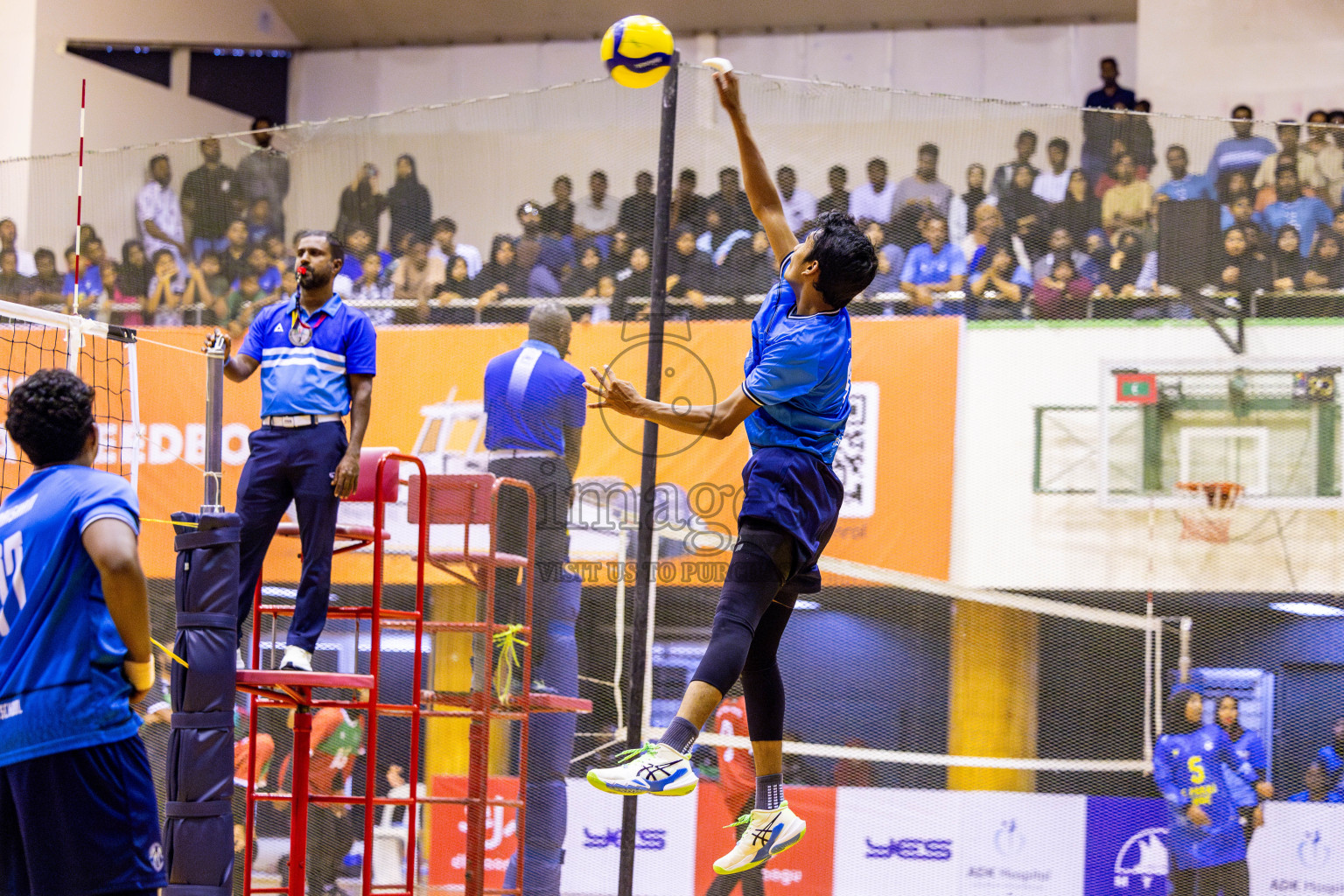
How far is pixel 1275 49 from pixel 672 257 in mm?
7888

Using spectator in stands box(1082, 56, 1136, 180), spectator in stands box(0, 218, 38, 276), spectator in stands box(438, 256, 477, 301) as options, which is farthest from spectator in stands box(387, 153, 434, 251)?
spectator in stands box(1082, 56, 1136, 180)

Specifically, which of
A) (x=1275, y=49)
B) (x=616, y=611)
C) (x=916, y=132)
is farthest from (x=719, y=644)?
(x=1275, y=49)

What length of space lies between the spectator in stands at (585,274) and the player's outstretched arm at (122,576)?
4.11 metres

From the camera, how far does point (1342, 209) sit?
300 inches

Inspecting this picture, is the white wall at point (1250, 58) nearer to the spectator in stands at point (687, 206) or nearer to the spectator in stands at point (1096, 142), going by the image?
the spectator in stands at point (1096, 142)

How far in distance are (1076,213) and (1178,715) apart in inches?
102

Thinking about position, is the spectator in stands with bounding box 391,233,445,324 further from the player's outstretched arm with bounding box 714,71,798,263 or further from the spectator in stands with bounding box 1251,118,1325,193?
the spectator in stands with bounding box 1251,118,1325,193

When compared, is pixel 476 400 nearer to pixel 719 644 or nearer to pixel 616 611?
pixel 616 611

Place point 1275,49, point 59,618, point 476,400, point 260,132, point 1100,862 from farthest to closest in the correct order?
point 1275,49 → point 260,132 → point 476,400 → point 1100,862 → point 59,618

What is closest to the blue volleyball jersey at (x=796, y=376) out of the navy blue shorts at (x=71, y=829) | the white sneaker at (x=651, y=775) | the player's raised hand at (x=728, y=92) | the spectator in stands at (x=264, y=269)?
the player's raised hand at (x=728, y=92)

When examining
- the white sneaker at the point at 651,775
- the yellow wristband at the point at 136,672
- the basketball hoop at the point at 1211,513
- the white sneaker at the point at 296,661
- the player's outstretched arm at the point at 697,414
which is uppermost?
the player's outstretched arm at the point at 697,414

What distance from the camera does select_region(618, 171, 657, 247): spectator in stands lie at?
25.4ft

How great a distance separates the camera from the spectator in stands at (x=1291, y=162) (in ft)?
24.9

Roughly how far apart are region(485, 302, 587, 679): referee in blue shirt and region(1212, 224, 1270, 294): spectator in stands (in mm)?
3337
